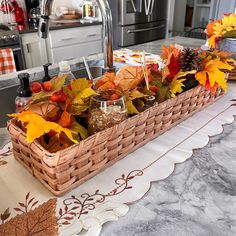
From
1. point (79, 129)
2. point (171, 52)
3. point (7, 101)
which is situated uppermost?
point (171, 52)

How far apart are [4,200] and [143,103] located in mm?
379

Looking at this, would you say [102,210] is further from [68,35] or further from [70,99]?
[68,35]

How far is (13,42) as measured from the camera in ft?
7.30

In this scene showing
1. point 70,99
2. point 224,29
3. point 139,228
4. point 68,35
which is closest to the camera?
point 139,228

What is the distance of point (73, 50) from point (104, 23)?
201 cm

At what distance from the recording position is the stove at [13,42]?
217 centimetres

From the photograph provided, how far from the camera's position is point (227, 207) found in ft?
1.60

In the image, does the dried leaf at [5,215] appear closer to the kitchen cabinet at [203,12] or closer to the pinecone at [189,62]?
the pinecone at [189,62]

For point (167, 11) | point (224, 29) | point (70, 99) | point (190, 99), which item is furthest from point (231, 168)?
point (167, 11)

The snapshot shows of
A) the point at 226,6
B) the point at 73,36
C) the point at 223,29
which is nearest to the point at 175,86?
the point at 223,29

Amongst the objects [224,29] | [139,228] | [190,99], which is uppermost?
[224,29]

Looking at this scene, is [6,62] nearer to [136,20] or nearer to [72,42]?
[72,42]

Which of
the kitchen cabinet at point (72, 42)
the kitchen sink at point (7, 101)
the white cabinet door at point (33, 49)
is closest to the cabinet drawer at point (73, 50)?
the kitchen cabinet at point (72, 42)

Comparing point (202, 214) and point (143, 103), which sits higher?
point (143, 103)
